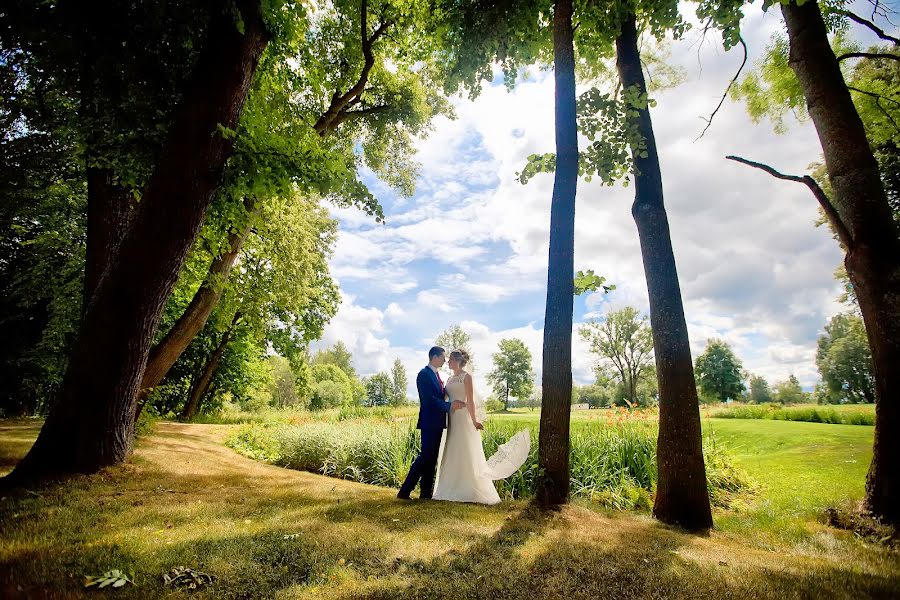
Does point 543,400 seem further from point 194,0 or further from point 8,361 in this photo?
point 8,361

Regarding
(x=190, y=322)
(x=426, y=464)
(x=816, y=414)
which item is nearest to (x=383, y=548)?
(x=426, y=464)

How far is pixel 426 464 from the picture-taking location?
6332 mm

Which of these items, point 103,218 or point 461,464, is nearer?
point 461,464

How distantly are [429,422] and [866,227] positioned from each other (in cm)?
649

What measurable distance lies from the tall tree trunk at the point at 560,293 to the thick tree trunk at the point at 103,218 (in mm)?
7263

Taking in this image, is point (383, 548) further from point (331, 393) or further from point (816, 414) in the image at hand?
point (331, 393)

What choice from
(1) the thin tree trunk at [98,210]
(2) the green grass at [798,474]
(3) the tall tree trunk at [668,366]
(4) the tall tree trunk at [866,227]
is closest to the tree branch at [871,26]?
(4) the tall tree trunk at [866,227]

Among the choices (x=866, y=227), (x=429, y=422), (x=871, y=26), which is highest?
(x=871, y=26)

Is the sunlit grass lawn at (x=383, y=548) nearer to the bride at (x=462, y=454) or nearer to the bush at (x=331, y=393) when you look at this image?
the bride at (x=462, y=454)

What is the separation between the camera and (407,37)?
1111 cm

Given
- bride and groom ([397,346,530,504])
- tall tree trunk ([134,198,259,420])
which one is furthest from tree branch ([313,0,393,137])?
bride and groom ([397,346,530,504])

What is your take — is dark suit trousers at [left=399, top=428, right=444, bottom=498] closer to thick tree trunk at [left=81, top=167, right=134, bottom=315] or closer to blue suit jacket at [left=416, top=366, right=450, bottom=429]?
blue suit jacket at [left=416, top=366, right=450, bottom=429]

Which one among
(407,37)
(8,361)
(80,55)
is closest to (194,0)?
(80,55)

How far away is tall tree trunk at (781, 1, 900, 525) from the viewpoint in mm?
5164
